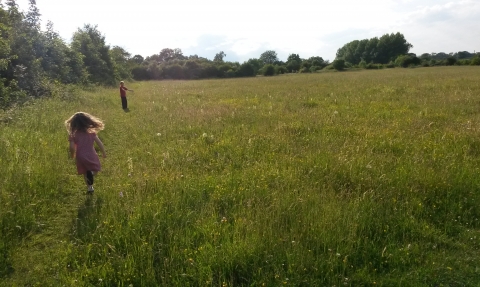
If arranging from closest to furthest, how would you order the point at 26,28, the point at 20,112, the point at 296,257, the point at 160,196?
the point at 296,257, the point at 160,196, the point at 20,112, the point at 26,28

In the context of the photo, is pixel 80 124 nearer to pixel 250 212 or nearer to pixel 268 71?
pixel 250 212

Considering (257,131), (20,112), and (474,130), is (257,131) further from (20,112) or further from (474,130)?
(20,112)

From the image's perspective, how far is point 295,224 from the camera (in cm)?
449

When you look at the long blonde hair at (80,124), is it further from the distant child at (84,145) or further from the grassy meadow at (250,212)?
the grassy meadow at (250,212)

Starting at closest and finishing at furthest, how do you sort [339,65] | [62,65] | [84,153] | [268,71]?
[84,153] → [62,65] → [339,65] → [268,71]

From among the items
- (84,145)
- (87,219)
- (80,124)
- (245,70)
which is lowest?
(87,219)

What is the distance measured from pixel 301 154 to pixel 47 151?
18.9 feet

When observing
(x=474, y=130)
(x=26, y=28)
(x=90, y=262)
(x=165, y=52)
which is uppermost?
(x=165, y=52)

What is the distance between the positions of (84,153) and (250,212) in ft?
11.0

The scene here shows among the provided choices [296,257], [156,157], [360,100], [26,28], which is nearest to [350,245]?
[296,257]

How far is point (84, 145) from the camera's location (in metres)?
6.14

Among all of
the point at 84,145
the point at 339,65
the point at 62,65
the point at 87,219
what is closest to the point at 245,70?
the point at 339,65

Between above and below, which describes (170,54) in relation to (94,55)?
above

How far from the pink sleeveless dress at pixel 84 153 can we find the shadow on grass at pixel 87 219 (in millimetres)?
605
